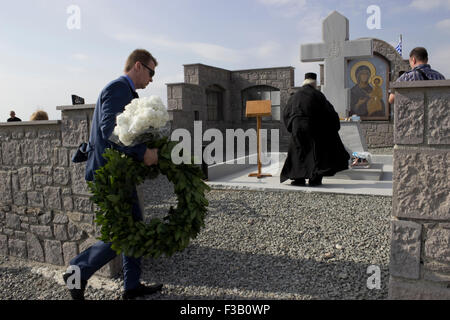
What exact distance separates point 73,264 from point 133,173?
813 millimetres

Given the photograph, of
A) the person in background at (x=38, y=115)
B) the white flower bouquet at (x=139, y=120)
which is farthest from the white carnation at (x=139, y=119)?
the person in background at (x=38, y=115)

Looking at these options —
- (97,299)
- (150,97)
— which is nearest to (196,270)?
(97,299)

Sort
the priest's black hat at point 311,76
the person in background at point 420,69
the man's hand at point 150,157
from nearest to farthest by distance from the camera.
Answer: the man's hand at point 150,157
the person in background at point 420,69
the priest's black hat at point 311,76

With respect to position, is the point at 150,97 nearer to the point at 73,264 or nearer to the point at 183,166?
the point at 183,166

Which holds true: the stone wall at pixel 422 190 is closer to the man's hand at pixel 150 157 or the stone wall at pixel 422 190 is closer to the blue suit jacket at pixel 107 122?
the man's hand at pixel 150 157

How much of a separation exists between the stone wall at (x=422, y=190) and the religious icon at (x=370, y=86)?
11954 millimetres

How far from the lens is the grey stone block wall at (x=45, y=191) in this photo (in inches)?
126

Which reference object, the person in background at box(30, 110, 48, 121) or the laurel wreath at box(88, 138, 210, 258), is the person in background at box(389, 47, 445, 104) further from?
the person in background at box(30, 110, 48, 121)

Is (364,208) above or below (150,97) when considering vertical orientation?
below

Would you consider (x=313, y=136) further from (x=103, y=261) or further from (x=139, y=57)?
(x=103, y=261)

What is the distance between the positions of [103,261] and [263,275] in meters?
1.26

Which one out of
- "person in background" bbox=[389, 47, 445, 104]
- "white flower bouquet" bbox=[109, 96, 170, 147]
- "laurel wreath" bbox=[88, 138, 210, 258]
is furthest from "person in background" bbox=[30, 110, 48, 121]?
"person in background" bbox=[389, 47, 445, 104]

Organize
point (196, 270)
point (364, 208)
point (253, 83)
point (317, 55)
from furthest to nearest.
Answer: point (253, 83) → point (317, 55) → point (364, 208) → point (196, 270)
